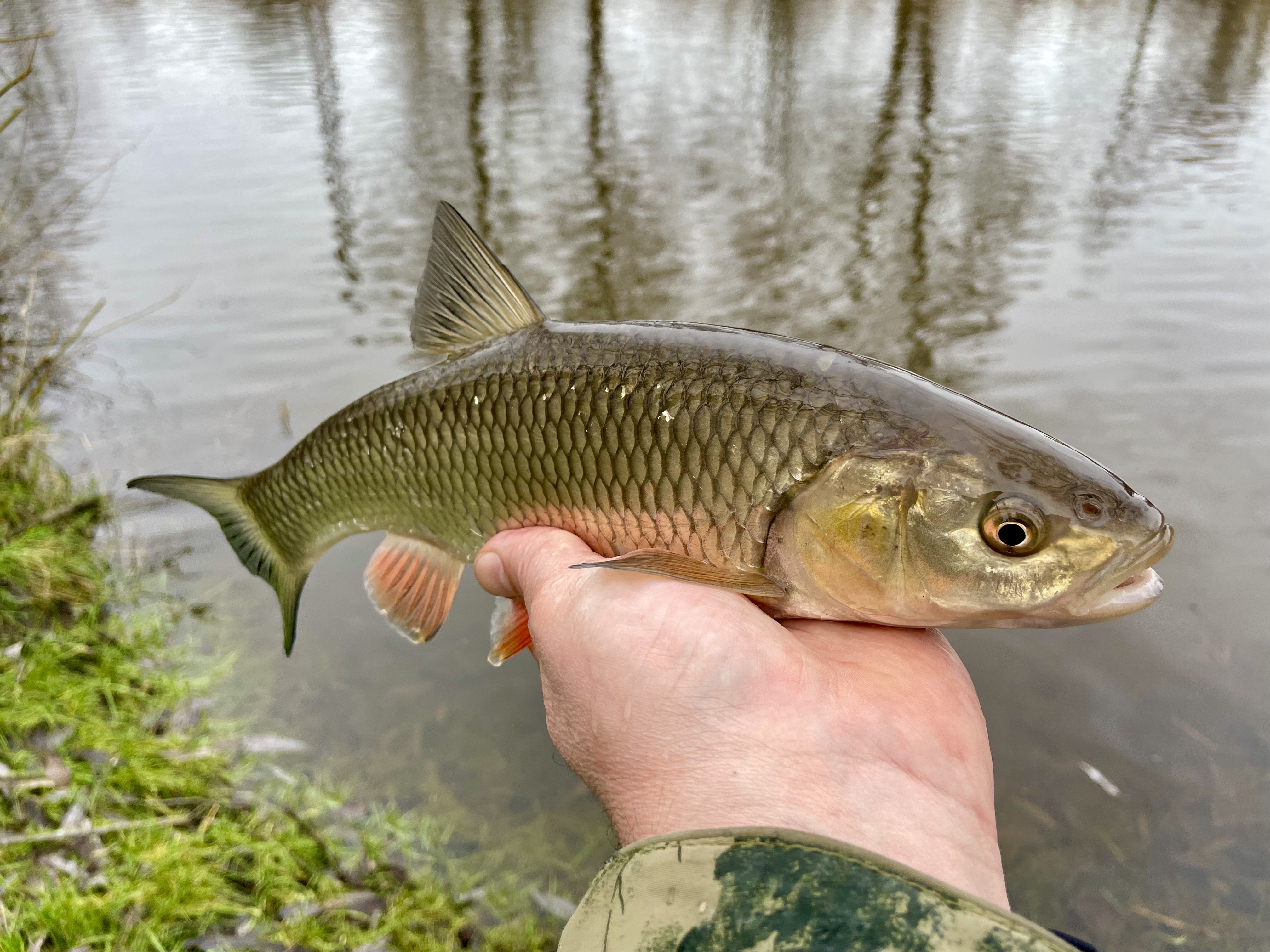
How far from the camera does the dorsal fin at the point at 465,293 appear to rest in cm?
234

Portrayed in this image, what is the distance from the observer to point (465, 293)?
7.79ft

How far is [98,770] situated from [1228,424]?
7271 mm

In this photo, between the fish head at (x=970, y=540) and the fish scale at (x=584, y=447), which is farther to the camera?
the fish scale at (x=584, y=447)

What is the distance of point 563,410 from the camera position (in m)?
2.14

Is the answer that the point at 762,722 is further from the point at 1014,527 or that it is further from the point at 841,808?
the point at 1014,527

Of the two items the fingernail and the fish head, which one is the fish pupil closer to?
the fish head

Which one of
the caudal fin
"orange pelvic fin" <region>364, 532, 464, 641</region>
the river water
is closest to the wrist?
"orange pelvic fin" <region>364, 532, 464, 641</region>

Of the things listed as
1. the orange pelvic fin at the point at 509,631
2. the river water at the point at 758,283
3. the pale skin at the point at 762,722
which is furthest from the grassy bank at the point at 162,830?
the pale skin at the point at 762,722

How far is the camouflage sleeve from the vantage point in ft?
3.44

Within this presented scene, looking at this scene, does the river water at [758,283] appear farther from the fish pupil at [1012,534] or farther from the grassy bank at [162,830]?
the fish pupil at [1012,534]

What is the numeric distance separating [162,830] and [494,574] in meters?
1.84

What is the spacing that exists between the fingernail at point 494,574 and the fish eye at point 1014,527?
3.88 ft

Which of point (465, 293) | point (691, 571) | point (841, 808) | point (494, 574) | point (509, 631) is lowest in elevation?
point (509, 631)

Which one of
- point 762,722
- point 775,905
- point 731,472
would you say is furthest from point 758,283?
point 775,905
